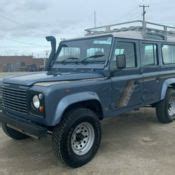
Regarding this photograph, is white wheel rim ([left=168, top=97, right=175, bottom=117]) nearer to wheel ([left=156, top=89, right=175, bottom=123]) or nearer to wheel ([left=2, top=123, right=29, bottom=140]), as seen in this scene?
Result: wheel ([left=156, top=89, right=175, bottom=123])

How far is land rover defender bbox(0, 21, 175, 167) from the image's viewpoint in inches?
171

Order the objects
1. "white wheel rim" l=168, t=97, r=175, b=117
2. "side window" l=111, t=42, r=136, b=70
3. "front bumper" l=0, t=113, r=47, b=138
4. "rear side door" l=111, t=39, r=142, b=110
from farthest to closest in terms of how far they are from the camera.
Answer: "white wheel rim" l=168, t=97, r=175, b=117 → "side window" l=111, t=42, r=136, b=70 → "rear side door" l=111, t=39, r=142, b=110 → "front bumper" l=0, t=113, r=47, b=138

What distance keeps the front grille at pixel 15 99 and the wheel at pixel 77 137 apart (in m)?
0.65

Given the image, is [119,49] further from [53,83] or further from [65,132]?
[65,132]

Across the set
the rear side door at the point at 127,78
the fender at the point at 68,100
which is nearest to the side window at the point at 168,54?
the rear side door at the point at 127,78

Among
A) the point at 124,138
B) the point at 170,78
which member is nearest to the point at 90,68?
the point at 124,138

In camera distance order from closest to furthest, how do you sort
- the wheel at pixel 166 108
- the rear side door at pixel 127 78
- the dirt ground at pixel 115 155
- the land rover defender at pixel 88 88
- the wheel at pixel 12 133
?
the land rover defender at pixel 88 88, the dirt ground at pixel 115 155, the rear side door at pixel 127 78, the wheel at pixel 12 133, the wheel at pixel 166 108

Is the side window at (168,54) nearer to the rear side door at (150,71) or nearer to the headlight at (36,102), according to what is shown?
the rear side door at (150,71)

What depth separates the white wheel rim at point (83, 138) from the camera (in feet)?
15.3

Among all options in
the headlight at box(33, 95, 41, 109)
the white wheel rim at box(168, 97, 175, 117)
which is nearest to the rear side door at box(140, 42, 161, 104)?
the white wheel rim at box(168, 97, 175, 117)

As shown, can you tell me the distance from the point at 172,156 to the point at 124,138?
1.24m

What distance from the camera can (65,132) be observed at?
14.3 feet

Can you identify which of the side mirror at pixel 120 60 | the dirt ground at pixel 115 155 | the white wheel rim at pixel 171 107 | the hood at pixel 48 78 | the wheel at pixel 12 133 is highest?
the side mirror at pixel 120 60

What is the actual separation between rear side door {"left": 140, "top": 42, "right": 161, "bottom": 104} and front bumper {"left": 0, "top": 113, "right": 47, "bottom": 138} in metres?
2.58
